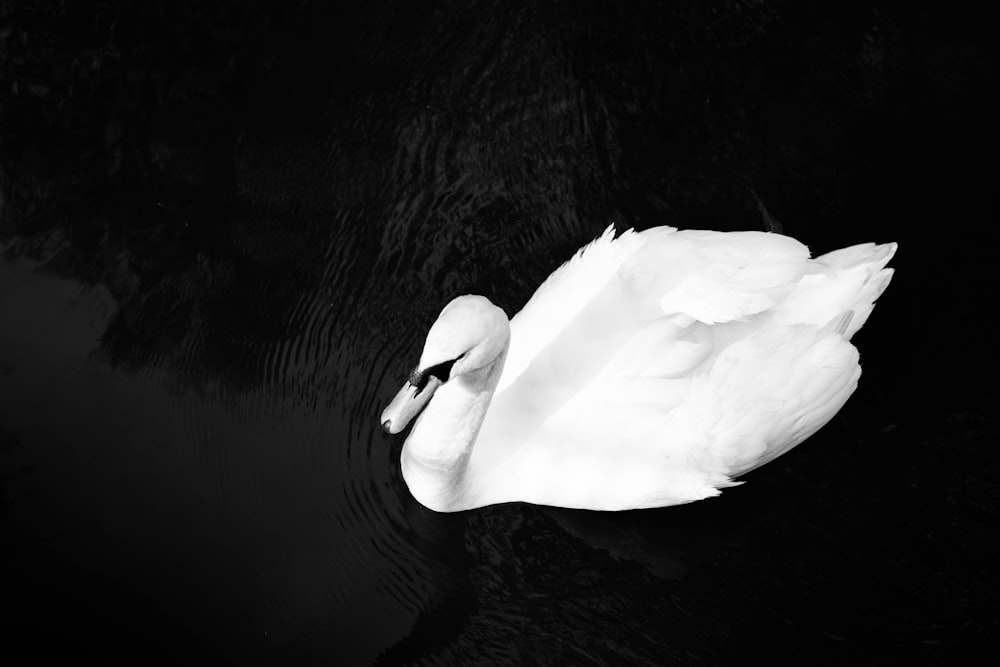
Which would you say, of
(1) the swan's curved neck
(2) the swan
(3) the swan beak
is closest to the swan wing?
(2) the swan

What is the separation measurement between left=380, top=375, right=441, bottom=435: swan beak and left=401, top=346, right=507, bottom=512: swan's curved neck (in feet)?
0.51

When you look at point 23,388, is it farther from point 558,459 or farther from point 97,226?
point 558,459

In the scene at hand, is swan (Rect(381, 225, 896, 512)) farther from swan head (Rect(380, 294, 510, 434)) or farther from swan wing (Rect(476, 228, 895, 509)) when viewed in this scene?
swan head (Rect(380, 294, 510, 434))

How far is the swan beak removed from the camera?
472cm

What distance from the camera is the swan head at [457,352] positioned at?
4.49 m

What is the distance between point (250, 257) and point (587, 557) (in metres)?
2.83

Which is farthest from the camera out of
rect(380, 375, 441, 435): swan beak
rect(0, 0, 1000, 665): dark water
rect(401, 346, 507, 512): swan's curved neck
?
rect(0, 0, 1000, 665): dark water

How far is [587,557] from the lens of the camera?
5.62m

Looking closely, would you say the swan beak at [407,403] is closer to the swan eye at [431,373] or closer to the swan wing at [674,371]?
the swan eye at [431,373]

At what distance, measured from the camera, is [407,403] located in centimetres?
475

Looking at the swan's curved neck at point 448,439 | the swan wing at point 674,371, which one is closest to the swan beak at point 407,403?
the swan's curved neck at point 448,439

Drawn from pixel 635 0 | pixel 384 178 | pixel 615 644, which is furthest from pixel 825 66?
pixel 615 644

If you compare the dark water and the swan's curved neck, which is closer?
the swan's curved neck

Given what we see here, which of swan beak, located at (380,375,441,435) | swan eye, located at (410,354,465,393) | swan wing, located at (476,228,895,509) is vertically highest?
swan eye, located at (410,354,465,393)
